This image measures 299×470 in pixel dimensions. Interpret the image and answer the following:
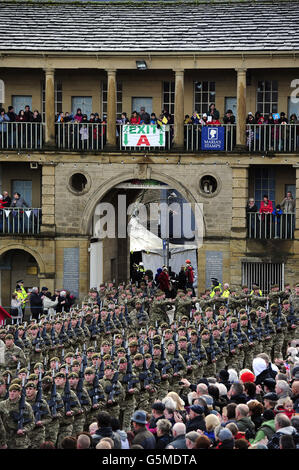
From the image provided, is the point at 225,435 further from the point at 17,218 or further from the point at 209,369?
the point at 17,218

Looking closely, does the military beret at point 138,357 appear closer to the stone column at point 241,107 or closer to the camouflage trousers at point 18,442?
the camouflage trousers at point 18,442

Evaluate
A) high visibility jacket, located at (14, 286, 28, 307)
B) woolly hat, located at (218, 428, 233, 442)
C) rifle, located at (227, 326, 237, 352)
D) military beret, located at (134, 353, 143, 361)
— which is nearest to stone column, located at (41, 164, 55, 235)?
high visibility jacket, located at (14, 286, 28, 307)

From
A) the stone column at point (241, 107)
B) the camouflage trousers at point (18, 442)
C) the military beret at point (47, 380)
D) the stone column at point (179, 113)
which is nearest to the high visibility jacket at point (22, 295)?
the stone column at point (179, 113)

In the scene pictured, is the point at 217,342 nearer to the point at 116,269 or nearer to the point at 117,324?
the point at 117,324

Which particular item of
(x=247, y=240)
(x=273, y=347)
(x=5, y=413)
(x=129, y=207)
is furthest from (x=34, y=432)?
(x=129, y=207)

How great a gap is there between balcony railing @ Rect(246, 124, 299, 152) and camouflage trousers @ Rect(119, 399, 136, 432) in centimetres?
1863

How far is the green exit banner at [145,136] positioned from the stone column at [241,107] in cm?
→ 271

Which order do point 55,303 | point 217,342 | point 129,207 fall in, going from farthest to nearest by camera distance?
point 129,207
point 55,303
point 217,342

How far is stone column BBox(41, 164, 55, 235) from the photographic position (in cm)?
3828

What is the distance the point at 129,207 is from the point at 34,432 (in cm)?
2518

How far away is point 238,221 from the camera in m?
37.5

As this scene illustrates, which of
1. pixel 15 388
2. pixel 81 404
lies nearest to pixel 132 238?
pixel 81 404

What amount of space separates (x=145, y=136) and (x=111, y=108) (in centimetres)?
164
